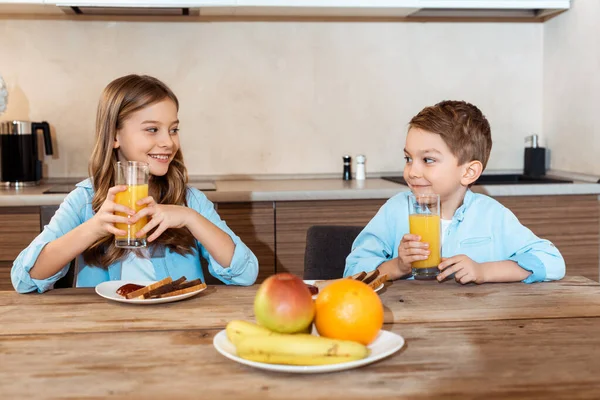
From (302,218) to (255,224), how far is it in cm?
17

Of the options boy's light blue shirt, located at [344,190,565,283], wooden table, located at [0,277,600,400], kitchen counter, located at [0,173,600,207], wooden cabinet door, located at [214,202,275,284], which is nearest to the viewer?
wooden table, located at [0,277,600,400]

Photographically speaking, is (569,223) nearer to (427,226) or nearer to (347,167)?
(347,167)

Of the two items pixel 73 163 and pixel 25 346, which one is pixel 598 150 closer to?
pixel 73 163

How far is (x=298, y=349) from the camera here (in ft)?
3.07

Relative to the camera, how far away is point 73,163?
10.0ft

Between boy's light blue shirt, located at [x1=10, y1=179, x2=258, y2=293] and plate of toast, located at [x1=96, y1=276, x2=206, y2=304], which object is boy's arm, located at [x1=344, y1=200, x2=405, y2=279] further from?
plate of toast, located at [x1=96, y1=276, x2=206, y2=304]

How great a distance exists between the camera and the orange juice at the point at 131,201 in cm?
138

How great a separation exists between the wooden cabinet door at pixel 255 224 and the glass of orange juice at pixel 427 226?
1179mm

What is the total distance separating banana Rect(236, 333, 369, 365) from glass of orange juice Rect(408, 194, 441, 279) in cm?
54

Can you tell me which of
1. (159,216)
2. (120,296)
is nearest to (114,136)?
(159,216)

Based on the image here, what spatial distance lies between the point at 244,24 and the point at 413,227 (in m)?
1.83

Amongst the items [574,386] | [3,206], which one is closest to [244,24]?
[3,206]

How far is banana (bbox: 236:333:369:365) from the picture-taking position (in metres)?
0.94

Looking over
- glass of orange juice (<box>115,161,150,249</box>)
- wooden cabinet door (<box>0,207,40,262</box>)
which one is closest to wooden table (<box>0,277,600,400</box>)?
glass of orange juice (<box>115,161,150,249</box>)
